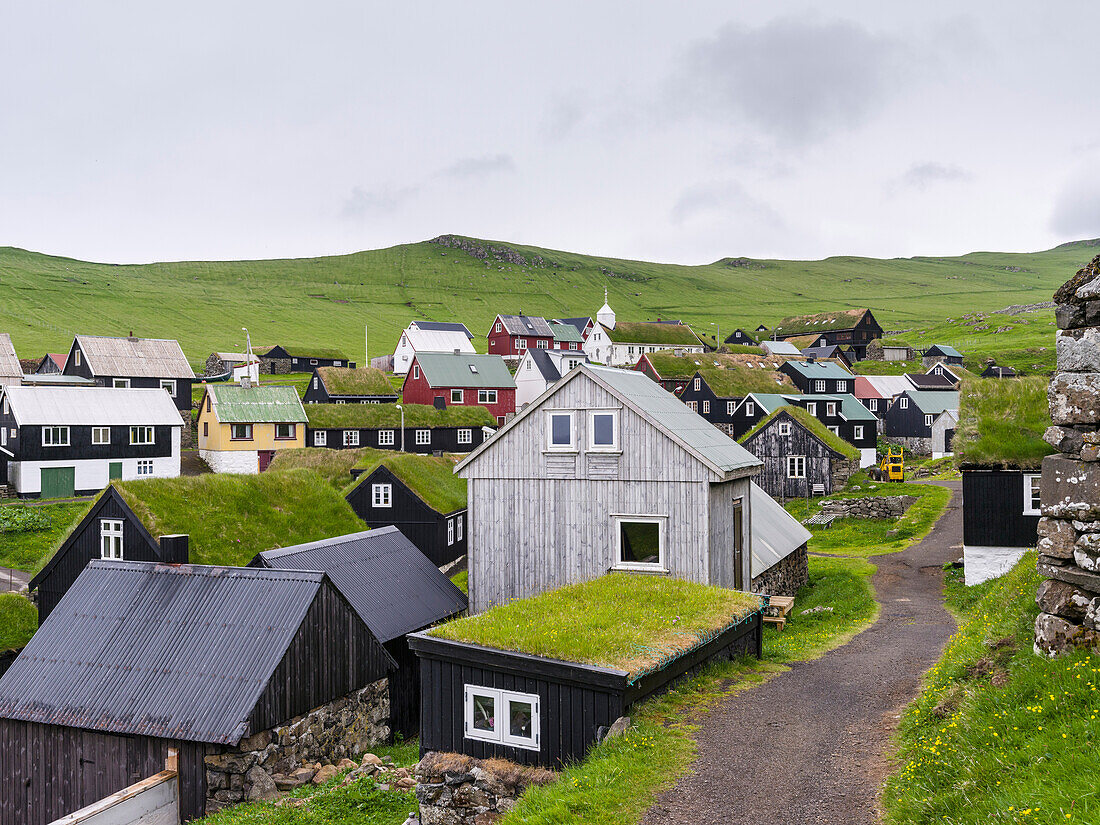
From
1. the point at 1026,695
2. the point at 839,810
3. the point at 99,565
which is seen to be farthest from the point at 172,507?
the point at 1026,695

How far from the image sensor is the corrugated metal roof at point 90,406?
54812 mm

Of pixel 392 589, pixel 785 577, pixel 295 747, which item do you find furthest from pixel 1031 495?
pixel 295 747

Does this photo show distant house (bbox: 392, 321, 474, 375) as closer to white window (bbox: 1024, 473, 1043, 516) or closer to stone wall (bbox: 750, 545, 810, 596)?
stone wall (bbox: 750, 545, 810, 596)

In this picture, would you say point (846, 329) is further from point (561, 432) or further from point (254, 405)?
point (561, 432)

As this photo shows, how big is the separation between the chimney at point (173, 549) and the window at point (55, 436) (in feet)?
138

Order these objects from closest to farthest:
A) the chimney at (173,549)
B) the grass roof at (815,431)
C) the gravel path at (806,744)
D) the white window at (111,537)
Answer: the gravel path at (806,744)
the chimney at (173,549)
the white window at (111,537)
the grass roof at (815,431)

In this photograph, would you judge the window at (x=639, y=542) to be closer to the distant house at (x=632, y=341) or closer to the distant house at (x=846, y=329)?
the distant house at (x=632, y=341)

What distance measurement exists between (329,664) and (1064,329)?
15770mm

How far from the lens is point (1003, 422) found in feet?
69.9

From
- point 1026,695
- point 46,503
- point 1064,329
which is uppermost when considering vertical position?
point 1064,329

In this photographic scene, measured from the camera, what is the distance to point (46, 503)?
167 feet

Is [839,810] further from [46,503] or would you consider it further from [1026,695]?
[46,503]

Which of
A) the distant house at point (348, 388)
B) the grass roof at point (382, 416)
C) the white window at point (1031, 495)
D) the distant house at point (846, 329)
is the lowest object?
the white window at point (1031, 495)

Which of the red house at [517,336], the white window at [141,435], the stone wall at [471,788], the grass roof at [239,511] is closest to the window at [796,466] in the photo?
the grass roof at [239,511]
